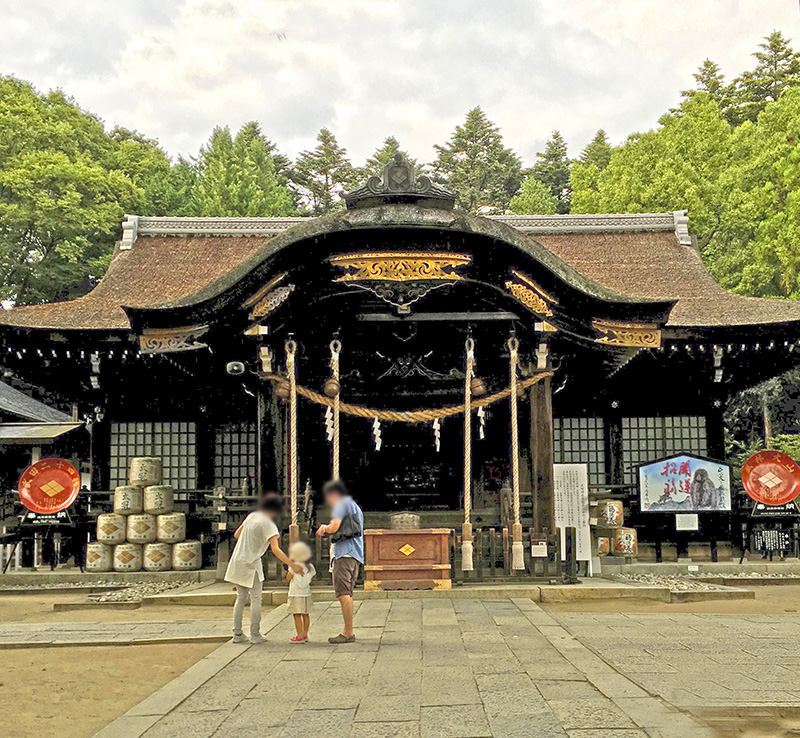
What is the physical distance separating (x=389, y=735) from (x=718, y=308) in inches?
478

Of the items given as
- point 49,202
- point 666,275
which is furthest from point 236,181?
point 666,275

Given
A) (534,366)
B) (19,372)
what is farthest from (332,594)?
(19,372)

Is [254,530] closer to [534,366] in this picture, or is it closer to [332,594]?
[332,594]

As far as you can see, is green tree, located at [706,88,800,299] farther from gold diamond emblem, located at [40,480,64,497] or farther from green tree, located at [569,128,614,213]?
gold diamond emblem, located at [40,480,64,497]

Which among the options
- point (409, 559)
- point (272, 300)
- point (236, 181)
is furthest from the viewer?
point (236, 181)

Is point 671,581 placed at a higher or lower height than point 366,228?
lower

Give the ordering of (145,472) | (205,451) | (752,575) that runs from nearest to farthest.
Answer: (752,575) < (145,472) < (205,451)

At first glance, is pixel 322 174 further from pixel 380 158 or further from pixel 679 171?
pixel 679 171

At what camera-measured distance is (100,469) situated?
52.7 feet

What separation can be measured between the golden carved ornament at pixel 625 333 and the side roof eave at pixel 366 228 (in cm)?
36

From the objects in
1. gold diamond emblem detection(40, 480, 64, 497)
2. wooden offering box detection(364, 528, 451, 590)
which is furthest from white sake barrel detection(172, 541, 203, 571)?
wooden offering box detection(364, 528, 451, 590)

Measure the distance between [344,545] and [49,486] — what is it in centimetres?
792

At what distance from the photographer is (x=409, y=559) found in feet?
37.0

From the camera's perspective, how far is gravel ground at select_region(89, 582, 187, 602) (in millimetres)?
11766
